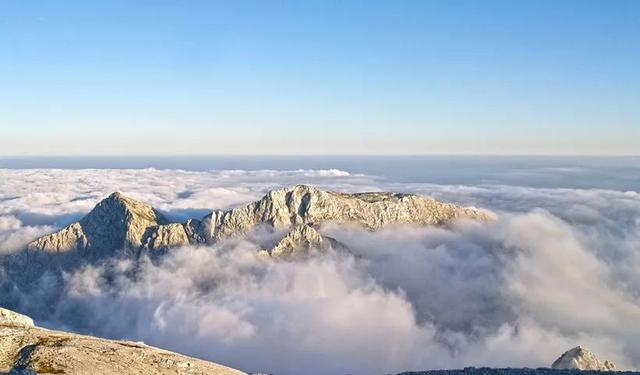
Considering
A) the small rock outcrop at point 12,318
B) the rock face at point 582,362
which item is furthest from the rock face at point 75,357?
the rock face at point 582,362

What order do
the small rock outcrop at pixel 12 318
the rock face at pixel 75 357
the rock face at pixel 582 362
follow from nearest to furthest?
1. the rock face at pixel 75 357
2. the small rock outcrop at pixel 12 318
3. the rock face at pixel 582 362

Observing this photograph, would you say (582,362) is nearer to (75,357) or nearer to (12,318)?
(75,357)

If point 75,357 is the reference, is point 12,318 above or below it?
below

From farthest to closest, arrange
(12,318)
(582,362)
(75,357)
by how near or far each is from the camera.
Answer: (582,362) → (12,318) → (75,357)

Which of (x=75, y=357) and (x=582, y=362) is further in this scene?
(x=582, y=362)

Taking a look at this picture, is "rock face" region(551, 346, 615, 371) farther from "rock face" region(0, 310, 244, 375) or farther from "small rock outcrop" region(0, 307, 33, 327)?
"small rock outcrop" region(0, 307, 33, 327)

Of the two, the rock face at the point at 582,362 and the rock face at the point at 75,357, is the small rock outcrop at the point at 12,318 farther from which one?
the rock face at the point at 582,362

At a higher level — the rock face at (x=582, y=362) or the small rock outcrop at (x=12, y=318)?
the small rock outcrop at (x=12, y=318)

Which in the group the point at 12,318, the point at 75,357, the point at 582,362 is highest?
the point at 75,357

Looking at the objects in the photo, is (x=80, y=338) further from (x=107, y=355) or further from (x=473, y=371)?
(x=473, y=371)

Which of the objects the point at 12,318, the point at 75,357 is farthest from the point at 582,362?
the point at 12,318
